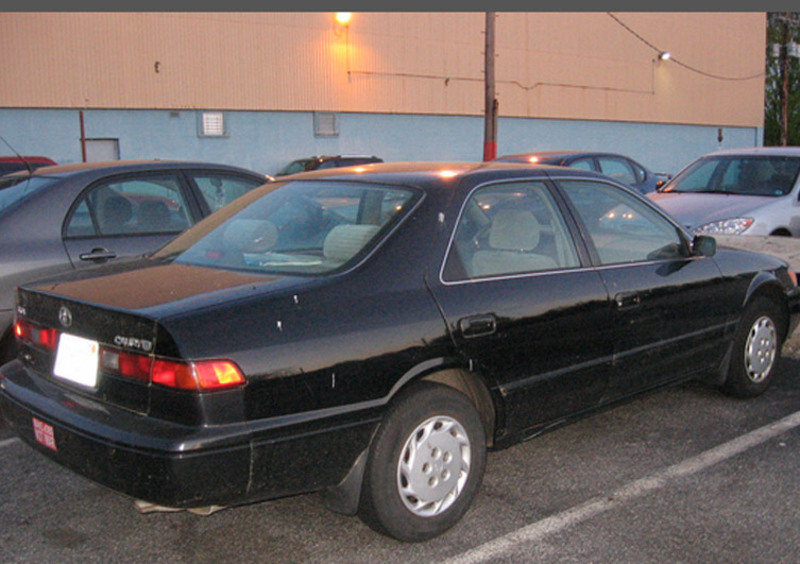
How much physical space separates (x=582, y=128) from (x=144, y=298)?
33.4m

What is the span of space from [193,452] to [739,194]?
7.95 meters

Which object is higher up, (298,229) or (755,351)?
(298,229)

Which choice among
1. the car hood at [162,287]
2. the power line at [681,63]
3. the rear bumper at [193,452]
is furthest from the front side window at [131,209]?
the power line at [681,63]

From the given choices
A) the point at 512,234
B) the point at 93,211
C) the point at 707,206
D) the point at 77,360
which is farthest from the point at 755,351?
the point at 93,211

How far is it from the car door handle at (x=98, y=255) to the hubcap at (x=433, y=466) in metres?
2.65

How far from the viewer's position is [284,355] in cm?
306

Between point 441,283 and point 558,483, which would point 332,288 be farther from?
point 558,483

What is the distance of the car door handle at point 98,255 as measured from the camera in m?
5.17

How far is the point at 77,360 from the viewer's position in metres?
3.35

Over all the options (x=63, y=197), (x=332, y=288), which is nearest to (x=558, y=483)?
(x=332, y=288)

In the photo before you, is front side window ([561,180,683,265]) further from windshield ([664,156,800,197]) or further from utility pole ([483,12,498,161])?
utility pole ([483,12,498,161])

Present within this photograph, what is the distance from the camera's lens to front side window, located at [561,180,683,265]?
4383 millimetres

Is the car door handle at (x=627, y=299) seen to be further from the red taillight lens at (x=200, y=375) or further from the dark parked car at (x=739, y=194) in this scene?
the dark parked car at (x=739, y=194)

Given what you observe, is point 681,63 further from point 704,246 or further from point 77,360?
point 77,360
